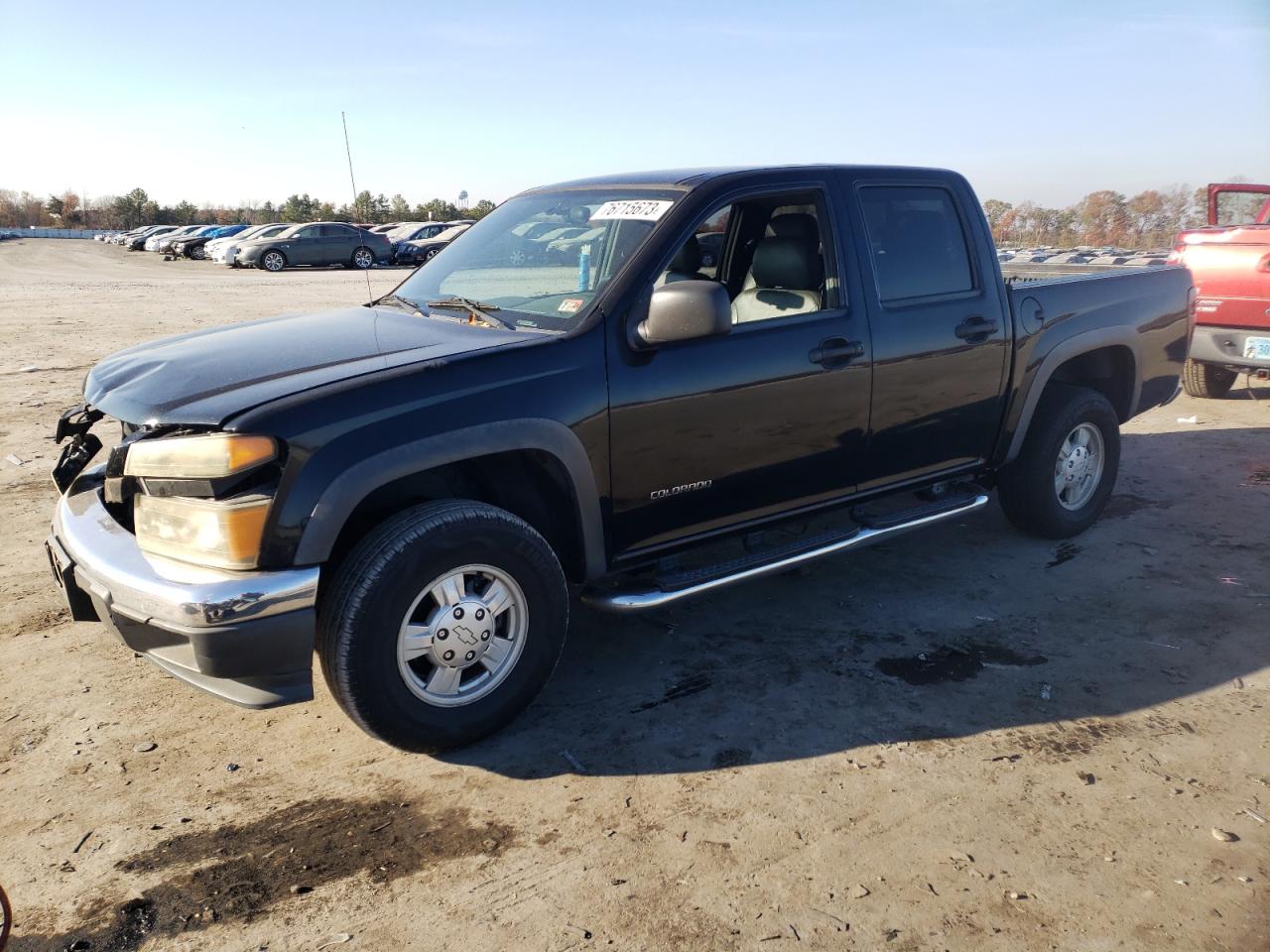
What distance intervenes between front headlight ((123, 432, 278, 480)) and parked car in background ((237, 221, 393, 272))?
92.9ft

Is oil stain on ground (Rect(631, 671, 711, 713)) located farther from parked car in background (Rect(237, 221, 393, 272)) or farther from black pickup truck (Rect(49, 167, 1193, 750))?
parked car in background (Rect(237, 221, 393, 272))

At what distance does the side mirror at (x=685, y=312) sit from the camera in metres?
3.27

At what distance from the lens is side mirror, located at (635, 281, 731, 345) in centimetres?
327

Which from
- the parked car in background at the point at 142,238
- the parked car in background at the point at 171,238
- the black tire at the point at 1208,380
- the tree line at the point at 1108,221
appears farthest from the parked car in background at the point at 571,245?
the parked car in background at the point at 142,238

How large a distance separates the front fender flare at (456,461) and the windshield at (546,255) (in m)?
0.46

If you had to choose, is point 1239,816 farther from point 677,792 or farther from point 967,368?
point 967,368

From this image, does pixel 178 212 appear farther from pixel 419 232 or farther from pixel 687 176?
pixel 687 176

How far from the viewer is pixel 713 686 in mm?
3627

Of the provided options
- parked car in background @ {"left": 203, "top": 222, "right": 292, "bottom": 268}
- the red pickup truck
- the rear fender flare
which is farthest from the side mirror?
parked car in background @ {"left": 203, "top": 222, "right": 292, "bottom": 268}

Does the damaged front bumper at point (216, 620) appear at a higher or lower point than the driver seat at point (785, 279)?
lower

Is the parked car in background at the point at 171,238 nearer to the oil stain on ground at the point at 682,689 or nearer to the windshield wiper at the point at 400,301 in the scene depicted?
the windshield wiper at the point at 400,301

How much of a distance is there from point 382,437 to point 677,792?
4.72ft

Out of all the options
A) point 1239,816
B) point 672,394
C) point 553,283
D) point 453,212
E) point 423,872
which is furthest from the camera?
point 453,212

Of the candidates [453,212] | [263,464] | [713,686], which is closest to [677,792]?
[713,686]
